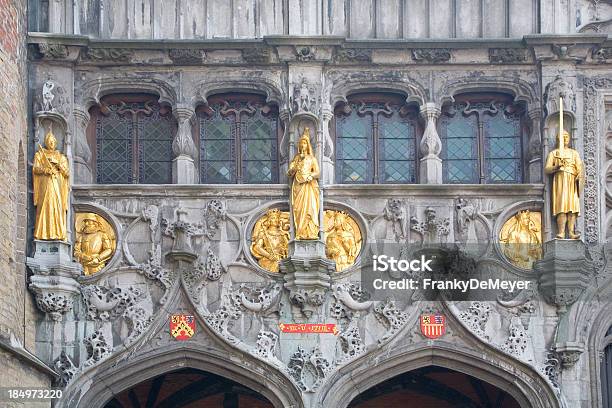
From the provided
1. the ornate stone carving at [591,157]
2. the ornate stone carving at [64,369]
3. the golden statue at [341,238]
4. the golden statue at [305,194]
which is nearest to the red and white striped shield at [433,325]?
the golden statue at [341,238]

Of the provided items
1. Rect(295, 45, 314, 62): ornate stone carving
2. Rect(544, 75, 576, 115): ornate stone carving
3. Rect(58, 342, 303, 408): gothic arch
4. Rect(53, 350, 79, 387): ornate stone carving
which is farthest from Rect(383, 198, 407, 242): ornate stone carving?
Rect(53, 350, 79, 387): ornate stone carving

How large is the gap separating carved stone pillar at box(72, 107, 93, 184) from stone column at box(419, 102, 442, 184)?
496 cm

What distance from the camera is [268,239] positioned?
1014 inches

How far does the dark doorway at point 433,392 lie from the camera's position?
28.6m

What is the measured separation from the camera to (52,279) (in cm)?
2503

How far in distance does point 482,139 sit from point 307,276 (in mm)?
3543

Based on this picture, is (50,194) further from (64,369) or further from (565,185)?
(565,185)

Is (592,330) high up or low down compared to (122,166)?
down

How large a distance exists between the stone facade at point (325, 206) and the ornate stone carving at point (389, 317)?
0.03 m

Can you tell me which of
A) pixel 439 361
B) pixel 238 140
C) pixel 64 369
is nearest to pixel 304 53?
pixel 238 140

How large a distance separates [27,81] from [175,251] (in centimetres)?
336

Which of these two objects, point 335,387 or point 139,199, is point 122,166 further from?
point 335,387

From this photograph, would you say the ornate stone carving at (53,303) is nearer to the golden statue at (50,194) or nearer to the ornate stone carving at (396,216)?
the golden statue at (50,194)

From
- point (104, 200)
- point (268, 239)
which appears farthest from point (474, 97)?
point (104, 200)
